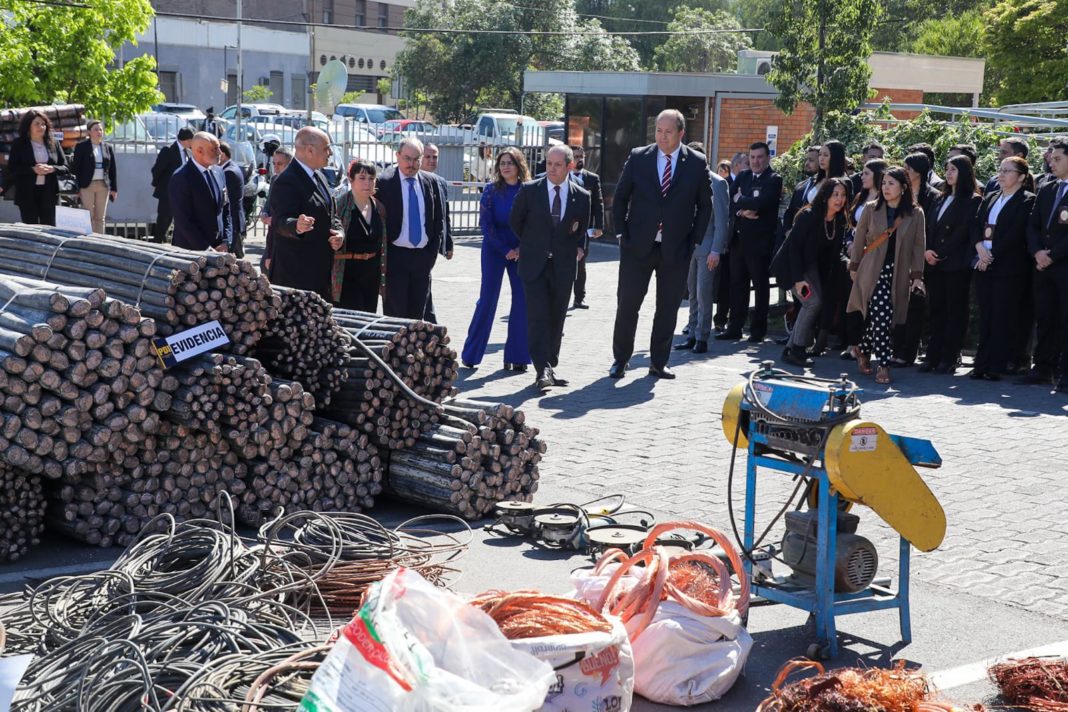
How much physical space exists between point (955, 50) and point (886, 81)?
74.4 feet

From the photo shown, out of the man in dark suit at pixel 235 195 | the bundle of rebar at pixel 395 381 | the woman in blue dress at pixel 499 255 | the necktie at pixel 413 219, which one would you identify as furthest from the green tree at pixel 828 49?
the bundle of rebar at pixel 395 381

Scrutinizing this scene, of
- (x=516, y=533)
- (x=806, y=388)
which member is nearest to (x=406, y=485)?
(x=516, y=533)

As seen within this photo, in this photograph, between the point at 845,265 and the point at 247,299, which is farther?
the point at 845,265

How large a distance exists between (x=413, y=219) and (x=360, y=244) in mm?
693

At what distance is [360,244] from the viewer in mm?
10547

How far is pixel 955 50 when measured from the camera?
2041 inches

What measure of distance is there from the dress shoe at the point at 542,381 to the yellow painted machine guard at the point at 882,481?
596cm

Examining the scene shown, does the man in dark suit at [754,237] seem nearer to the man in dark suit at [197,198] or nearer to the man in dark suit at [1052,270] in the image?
the man in dark suit at [1052,270]

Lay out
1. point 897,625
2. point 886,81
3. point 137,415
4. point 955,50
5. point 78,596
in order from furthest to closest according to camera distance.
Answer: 1. point 955,50
2. point 886,81
3. point 137,415
4. point 897,625
5. point 78,596

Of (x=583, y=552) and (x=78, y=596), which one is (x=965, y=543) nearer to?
(x=583, y=552)

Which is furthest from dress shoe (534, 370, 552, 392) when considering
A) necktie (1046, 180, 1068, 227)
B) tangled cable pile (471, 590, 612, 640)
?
tangled cable pile (471, 590, 612, 640)

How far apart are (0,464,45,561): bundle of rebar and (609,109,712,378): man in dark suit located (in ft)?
20.3

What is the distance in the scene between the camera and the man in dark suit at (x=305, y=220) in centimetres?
969

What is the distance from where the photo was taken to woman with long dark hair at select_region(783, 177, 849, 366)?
12523 millimetres
